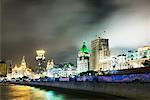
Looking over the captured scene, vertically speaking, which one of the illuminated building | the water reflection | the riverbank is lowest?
the water reflection

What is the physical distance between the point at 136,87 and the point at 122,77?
643 inches

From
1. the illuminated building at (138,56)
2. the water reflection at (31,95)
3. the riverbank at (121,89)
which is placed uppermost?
the illuminated building at (138,56)

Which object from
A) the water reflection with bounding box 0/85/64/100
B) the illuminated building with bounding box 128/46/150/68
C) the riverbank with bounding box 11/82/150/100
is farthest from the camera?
the illuminated building with bounding box 128/46/150/68

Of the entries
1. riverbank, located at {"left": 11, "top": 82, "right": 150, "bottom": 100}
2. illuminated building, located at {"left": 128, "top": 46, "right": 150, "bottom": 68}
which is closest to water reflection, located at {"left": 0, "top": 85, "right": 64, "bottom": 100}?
riverbank, located at {"left": 11, "top": 82, "right": 150, "bottom": 100}

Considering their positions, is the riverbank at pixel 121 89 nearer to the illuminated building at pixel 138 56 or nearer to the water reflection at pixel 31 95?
the water reflection at pixel 31 95

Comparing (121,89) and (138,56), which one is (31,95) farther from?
(138,56)

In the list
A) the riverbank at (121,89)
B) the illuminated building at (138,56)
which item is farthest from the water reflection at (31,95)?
the illuminated building at (138,56)

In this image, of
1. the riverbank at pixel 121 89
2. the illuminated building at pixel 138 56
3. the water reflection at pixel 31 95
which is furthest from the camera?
the illuminated building at pixel 138 56

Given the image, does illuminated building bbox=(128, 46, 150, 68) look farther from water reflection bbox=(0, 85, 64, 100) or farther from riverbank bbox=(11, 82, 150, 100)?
riverbank bbox=(11, 82, 150, 100)

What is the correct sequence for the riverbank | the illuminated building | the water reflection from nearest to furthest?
1. the riverbank
2. the water reflection
3. the illuminated building

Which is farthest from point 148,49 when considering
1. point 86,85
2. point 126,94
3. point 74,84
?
point 126,94

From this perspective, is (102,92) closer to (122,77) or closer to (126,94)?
(122,77)

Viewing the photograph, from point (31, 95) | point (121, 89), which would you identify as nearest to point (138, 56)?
point (31, 95)

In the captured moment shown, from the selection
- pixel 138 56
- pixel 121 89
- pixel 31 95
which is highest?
pixel 138 56
